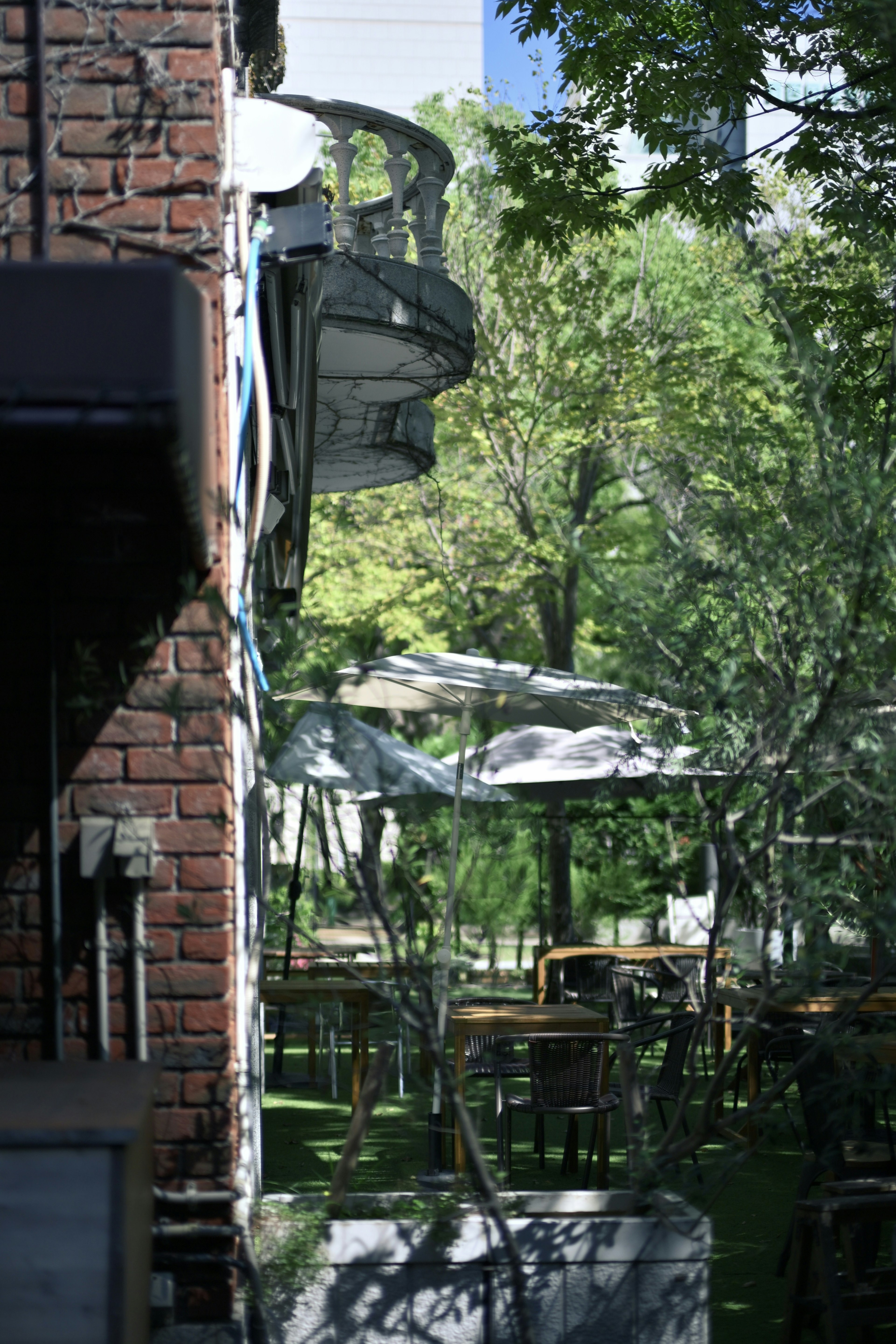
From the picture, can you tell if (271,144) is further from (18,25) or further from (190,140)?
(18,25)

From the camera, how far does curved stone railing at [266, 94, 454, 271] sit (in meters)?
6.30

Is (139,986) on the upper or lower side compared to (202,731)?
lower

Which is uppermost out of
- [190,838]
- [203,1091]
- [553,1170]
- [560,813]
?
[190,838]

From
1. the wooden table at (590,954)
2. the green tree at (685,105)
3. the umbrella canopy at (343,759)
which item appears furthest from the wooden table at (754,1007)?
the green tree at (685,105)

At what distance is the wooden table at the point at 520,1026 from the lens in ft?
20.6

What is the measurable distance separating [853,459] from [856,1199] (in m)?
2.33

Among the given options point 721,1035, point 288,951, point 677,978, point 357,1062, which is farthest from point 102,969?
point 721,1035

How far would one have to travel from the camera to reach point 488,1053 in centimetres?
787

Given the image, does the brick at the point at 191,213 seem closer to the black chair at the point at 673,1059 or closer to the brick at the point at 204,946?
the brick at the point at 204,946

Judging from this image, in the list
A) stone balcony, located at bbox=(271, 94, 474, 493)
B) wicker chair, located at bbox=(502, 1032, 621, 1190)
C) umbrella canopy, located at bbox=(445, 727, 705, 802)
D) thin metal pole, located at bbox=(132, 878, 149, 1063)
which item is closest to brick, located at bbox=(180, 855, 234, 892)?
thin metal pole, located at bbox=(132, 878, 149, 1063)

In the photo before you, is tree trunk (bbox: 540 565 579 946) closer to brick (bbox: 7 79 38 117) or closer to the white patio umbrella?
the white patio umbrella

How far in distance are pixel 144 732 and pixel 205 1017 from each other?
0.69 meters

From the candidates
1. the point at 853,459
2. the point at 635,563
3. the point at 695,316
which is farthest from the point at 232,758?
the point at 695,316

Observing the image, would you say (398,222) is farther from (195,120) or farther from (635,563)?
(635,563)
